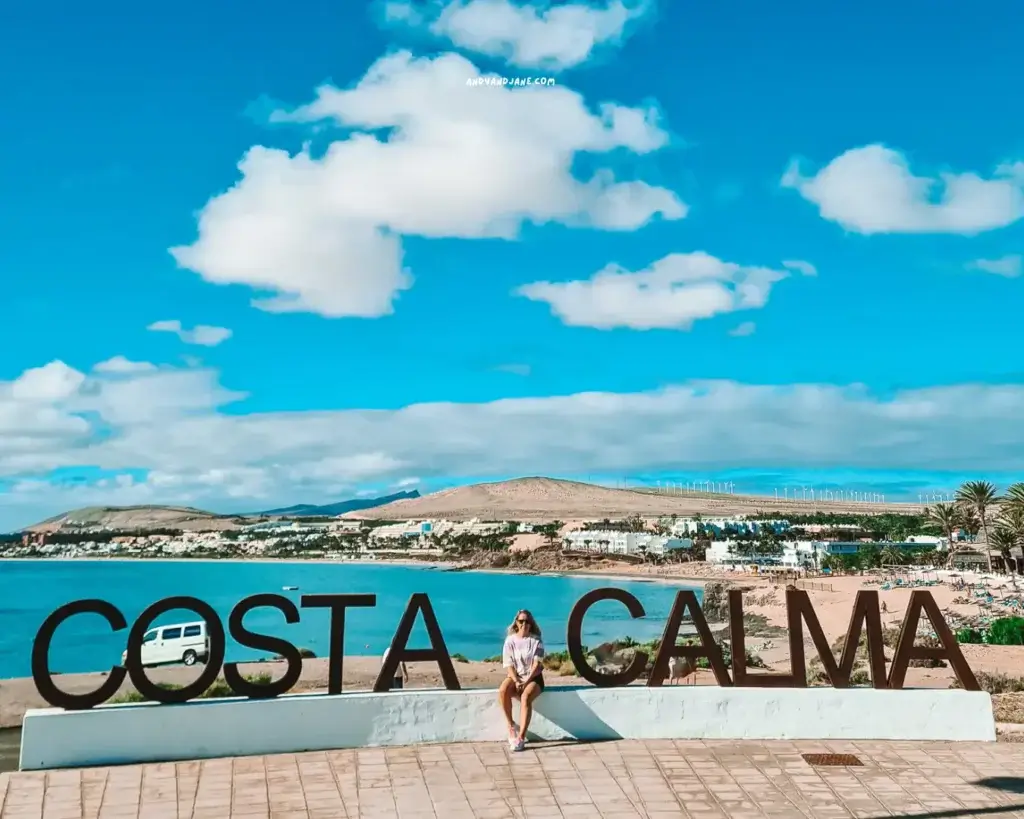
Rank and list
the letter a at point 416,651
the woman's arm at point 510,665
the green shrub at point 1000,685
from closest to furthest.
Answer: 1. the woman's arm at point 510,665
2. the letter a at point 416,651
3. the green shrub at point 1000,685

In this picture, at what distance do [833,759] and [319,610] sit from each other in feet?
285

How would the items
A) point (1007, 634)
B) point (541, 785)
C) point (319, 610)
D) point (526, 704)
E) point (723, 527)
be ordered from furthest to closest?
point (723, 527), point (319, 610), point (1007, 634), point (526, 704), point (541, 785)

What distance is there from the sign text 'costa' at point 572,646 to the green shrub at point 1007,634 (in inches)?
1095

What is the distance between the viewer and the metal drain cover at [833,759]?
9.84m

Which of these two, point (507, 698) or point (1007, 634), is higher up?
point (507, 698)

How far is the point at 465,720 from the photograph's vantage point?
10336 mm

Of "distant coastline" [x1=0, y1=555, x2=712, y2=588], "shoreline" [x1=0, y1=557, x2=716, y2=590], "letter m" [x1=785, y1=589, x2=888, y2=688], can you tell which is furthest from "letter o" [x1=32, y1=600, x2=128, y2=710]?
"distant coastline" [x1=0, y1=555, x2=712, y2=588]

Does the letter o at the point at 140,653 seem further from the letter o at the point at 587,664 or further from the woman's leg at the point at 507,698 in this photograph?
the letter o at the point at 587,664

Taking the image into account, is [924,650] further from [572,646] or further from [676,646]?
[572,646]

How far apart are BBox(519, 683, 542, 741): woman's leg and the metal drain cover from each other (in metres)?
3.05

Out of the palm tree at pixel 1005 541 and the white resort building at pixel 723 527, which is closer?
the palm tree at pixel 1005 541

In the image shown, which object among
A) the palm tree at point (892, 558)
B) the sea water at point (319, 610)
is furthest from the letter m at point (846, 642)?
the palm tree at point (892, 558)

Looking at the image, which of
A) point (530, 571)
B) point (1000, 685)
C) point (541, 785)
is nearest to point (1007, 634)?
point (1000, 685)

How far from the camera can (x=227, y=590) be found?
113 metres
